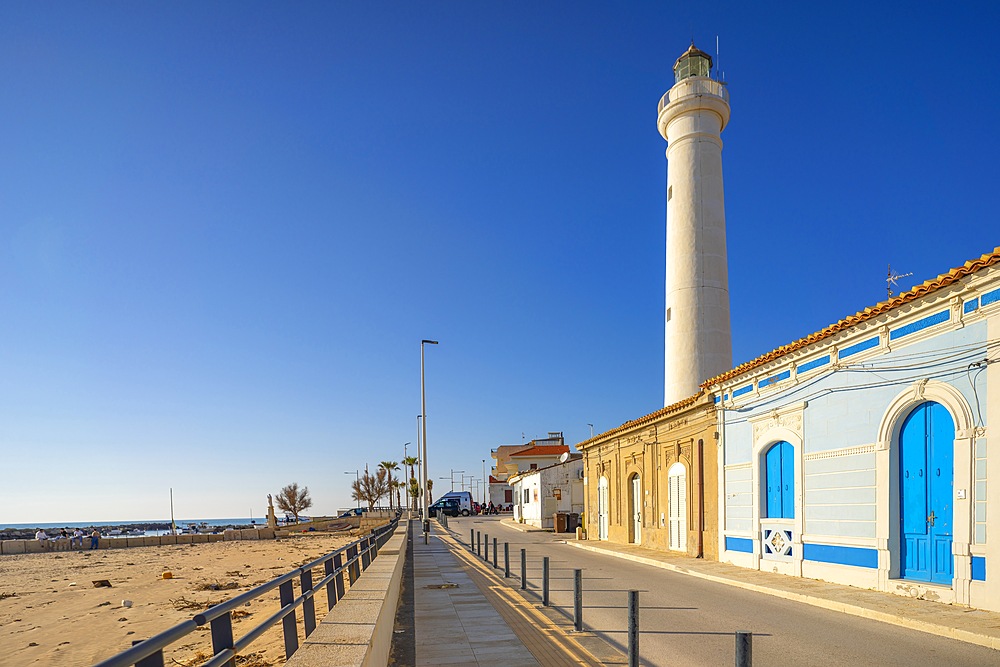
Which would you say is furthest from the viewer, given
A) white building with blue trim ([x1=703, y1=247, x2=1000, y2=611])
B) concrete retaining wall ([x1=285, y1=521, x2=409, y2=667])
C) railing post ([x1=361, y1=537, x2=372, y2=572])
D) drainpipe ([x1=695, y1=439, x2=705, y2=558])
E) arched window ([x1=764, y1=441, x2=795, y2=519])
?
drainpipe ([x1=695, y1=439, x2=705, y2=558])

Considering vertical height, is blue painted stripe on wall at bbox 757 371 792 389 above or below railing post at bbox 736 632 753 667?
above

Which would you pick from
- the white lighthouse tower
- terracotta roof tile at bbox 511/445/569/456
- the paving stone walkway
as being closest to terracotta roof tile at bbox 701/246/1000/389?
the paving stone walkway

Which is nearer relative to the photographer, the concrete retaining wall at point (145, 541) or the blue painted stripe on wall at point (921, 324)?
the blue painted stripe on wall at point (921, 324)

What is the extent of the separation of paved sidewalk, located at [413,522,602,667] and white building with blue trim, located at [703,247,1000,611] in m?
6.64

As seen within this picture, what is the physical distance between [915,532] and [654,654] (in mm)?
6507

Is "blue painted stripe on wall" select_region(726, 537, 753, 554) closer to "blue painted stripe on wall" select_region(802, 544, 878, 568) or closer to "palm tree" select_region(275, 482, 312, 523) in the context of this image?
"blue painted stripe on wall" select_region(802, 544, 878, 568)

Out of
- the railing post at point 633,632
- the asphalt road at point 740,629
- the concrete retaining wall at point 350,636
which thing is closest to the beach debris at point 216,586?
the asphalt road at point 740,629

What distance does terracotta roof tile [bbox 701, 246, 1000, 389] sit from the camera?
10617 millimetres

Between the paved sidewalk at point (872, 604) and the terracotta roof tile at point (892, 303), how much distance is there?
16.8ft

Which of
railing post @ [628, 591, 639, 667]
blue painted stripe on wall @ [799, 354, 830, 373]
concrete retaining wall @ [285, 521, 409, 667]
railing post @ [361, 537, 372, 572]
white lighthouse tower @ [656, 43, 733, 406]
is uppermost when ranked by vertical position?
white lighthouse tower @ [656, 43, 733, 406]

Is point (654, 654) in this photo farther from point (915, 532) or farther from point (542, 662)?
point (915, 532)

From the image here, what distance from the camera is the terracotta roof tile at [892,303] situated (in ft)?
34.8

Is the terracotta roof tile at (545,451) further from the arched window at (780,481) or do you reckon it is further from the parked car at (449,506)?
the arched window at (780,481)

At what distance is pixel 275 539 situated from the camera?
5728 cm
